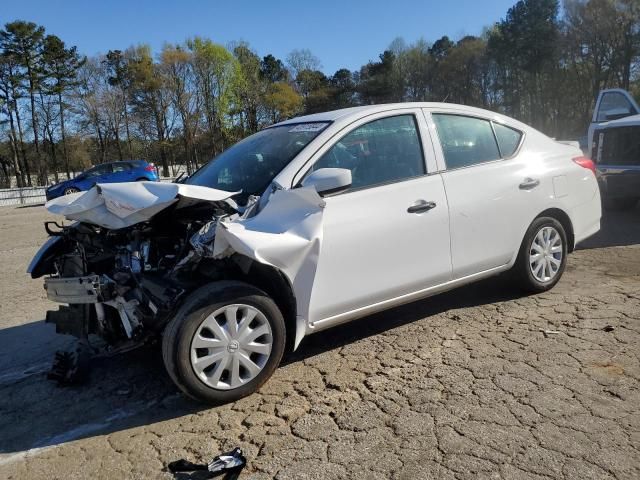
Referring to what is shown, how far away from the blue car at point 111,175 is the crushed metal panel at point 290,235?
2052cm

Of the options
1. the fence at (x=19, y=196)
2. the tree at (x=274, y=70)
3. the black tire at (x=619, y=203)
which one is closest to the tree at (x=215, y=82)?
the tree at (x=274, y=70)

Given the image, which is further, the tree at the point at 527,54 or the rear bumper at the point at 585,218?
the tree at the point at 527,54

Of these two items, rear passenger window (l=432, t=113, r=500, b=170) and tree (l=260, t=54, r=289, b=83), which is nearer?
rear passenger window (l=432, t=113, r=500, b=170)

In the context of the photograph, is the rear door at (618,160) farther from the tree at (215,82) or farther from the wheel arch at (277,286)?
the tree at (215,82)

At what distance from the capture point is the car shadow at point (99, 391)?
117 inches

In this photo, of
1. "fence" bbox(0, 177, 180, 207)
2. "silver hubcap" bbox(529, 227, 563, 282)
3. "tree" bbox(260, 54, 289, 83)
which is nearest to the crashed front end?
"silver hubcap" bbox(529, 227, 563, 282)

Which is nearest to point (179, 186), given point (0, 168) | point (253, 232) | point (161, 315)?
point (253, 232)

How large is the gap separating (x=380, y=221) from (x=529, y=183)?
5.46ft

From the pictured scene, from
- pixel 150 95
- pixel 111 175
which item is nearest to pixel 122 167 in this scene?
pixel 111 175

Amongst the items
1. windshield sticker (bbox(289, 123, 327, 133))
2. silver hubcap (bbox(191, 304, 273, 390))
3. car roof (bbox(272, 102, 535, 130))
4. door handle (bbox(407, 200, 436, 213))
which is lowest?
silver hubcap (bbox(191, 304, 273, 390))

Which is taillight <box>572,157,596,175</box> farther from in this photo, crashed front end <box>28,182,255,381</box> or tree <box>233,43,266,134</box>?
tree <box>233,43,266,134</box>

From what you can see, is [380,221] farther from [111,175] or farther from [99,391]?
[111,175]

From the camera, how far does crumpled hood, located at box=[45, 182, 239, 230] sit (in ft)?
9.98

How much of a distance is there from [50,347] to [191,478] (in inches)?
96.7
